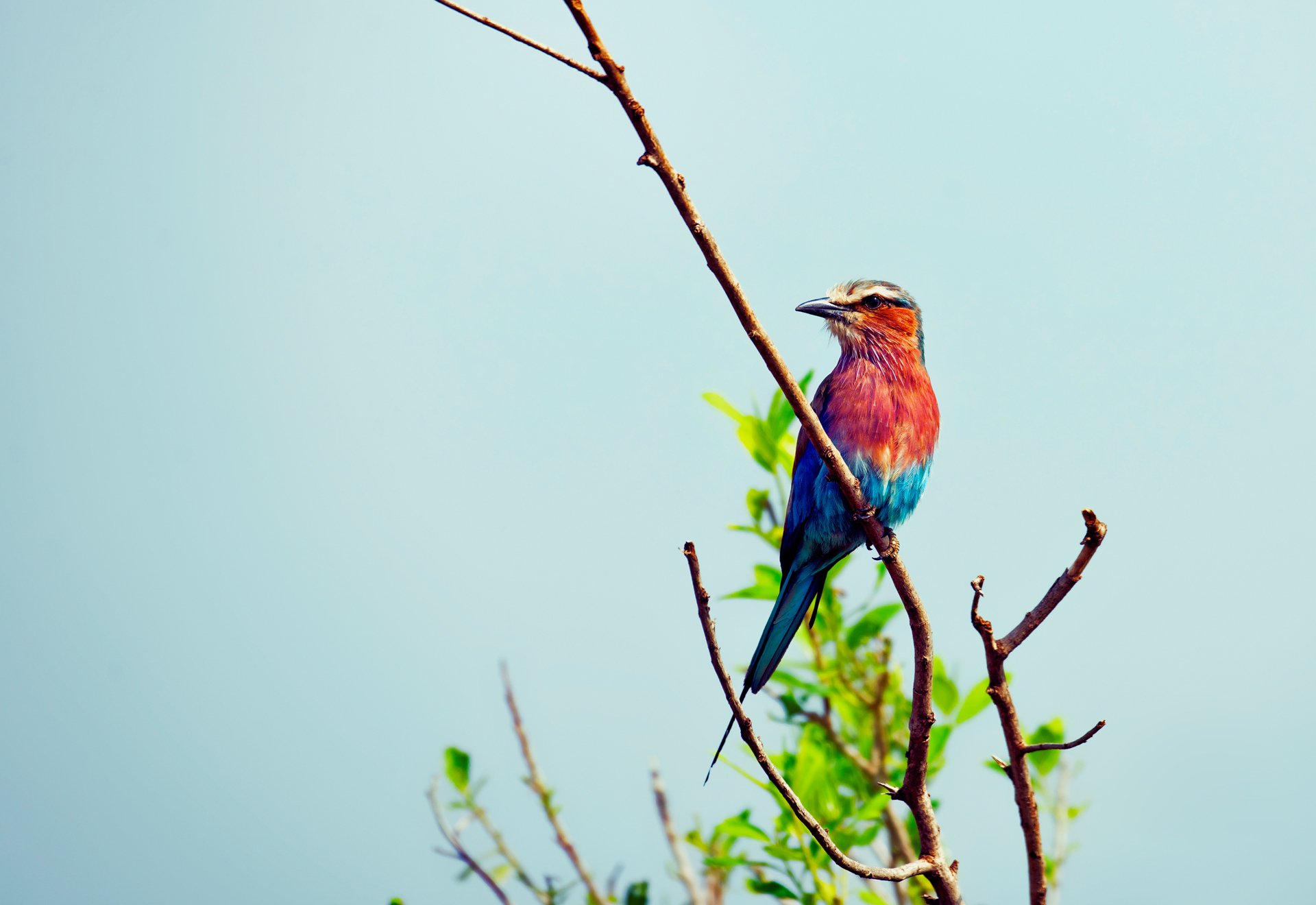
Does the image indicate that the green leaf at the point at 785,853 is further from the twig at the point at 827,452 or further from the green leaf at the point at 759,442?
the green leaf at the point at 759,442

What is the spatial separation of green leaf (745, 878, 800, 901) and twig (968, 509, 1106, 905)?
985 mm

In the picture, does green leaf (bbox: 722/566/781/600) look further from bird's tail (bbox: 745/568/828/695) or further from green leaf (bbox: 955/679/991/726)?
green leaf (bbox: 955/679/991/726)

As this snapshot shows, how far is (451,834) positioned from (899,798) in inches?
61.1

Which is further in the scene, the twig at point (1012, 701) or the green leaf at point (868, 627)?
the green leaf at point (868, 627)

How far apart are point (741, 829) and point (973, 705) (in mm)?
952

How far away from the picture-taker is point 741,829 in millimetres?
3549

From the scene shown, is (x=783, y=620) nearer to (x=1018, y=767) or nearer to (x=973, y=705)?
(x=973, y=705)

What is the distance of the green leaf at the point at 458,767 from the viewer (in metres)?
4.14

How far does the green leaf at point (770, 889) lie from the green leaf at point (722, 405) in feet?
5.39

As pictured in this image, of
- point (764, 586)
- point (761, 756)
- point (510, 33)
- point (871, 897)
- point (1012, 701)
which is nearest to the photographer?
point (510, 33)

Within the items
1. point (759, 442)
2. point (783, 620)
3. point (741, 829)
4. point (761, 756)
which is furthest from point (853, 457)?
point (761, 756)

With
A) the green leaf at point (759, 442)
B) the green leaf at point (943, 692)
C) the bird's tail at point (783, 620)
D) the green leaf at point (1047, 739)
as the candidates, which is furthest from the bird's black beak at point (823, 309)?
the green leaf at point (1047, 739)

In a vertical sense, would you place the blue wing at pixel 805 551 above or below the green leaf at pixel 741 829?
above

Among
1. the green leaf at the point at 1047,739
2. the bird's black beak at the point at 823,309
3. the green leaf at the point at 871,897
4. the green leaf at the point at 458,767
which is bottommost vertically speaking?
the green leaf at the point at 871,897
